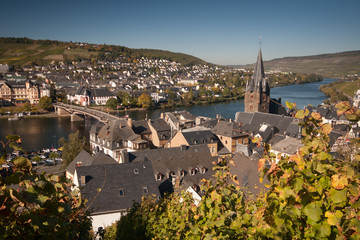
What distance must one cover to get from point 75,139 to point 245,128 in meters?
18.7

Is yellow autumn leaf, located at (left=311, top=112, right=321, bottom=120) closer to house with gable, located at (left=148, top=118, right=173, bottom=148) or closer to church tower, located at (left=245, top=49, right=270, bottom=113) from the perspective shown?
house with gable, located at (left=148, top=118, right=173, bottom=148)

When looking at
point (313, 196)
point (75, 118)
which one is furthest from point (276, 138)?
point (75, 118)

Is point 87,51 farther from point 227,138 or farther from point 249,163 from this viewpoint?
point 249,163

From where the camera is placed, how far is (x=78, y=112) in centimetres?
5816

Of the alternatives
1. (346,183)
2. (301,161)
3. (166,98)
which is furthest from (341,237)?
(166,98)

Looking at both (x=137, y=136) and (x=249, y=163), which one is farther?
(x=137, y=136)

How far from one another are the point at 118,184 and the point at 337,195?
13766 mm

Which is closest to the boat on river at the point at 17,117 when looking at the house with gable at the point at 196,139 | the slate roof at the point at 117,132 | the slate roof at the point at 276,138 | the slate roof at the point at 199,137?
the slate roof at the point at 117,132

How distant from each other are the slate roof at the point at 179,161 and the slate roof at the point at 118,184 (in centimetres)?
254

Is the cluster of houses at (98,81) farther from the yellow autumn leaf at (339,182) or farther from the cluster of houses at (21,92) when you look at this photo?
the yellow autumn leaf at (339,182)

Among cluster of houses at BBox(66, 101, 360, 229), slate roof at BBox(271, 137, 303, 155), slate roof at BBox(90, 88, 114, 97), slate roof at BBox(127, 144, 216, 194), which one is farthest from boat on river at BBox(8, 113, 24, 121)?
slate roof at BBox(271, 137, 303, 155)

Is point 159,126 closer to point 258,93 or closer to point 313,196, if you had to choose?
point 258,93

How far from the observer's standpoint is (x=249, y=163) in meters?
15.5

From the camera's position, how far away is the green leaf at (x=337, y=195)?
179 cm
